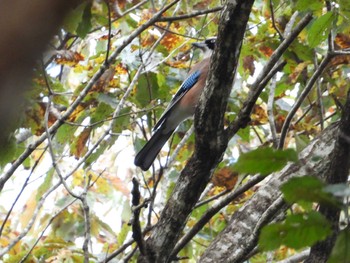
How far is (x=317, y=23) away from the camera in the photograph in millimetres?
3273

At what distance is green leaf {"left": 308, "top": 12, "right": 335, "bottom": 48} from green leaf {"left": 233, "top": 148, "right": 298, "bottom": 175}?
1.92 m

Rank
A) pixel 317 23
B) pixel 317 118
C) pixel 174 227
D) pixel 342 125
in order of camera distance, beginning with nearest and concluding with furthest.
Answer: pixel 342 125 → pixel 174 227 → pixel 317 23 → pixel 317 118

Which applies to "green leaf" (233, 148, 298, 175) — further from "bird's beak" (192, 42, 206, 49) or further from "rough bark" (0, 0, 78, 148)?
Result: "bird's beak" (192, 42, 206, 49)

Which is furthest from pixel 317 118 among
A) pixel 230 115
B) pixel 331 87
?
pixel 230 115

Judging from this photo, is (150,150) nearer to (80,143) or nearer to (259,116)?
(80,143)

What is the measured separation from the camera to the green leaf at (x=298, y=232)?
4.47 feet

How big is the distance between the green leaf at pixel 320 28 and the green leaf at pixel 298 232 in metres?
1.94

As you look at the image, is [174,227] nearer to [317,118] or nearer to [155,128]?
[155,128]

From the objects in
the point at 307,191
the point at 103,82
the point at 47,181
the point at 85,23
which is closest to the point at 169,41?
the point at 103,82

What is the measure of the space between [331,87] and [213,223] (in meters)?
1.64

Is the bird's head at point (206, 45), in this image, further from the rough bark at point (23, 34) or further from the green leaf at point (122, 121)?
the rough bark at point (23, 34)

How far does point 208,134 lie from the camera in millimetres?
2672

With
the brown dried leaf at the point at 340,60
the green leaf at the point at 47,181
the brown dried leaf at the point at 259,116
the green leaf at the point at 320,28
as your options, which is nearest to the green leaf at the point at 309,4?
the green leaf at the point at 320,28

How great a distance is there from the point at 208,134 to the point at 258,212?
994mm
